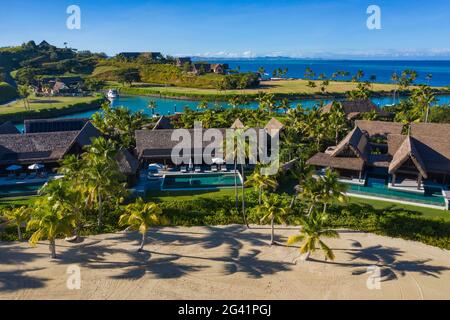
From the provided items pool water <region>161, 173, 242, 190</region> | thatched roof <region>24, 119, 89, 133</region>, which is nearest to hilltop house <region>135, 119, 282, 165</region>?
pool water <region>161, 173, 242, 190</region>

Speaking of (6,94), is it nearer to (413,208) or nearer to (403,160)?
(403,160)

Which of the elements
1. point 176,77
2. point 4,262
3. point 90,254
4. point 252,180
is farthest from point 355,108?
point 176,77

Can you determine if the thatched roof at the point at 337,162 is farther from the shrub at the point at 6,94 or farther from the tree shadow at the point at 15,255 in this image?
the shrub at the point at 6,94

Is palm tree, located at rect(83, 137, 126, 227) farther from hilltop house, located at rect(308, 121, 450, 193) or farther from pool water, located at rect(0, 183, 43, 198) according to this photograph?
hilltop house, located at rect(308, 121, 450, 193)

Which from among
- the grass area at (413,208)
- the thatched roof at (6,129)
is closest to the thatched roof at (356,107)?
the grass area at (413,208)

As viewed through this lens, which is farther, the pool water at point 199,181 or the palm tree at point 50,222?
the pool water at point 199,181

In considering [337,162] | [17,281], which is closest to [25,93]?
[17,281]
